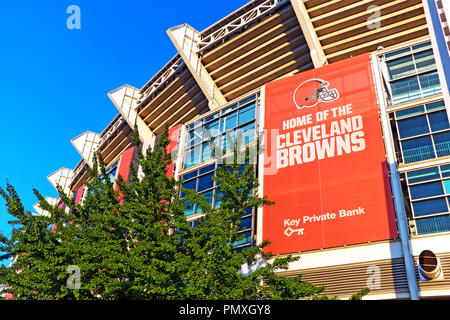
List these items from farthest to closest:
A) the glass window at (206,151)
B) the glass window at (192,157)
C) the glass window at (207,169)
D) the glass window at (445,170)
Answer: the glass window at (192,157), the glass window at (206,151), the glass window at (207,169), the glass window at (445,170)

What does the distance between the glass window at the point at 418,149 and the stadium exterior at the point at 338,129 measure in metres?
0.06

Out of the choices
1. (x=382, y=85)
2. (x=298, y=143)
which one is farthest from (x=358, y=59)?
(x=298, y=143)

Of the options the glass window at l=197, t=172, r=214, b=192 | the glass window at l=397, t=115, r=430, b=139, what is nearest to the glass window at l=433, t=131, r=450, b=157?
the glass window at l=397, t=115, r=430, b=139

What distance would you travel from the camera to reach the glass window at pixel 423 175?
2098cm

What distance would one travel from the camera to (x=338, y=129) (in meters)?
24.8

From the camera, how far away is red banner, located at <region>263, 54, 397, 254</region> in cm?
2152

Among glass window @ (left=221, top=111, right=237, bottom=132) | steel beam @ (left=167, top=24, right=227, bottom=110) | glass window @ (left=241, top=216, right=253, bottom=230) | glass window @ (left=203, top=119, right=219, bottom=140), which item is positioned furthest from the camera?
steel beam @ (left=167, top=24, right=227, bottom=110)

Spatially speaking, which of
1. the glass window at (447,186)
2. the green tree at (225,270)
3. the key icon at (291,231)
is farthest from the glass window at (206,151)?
the glass window at (447,186)

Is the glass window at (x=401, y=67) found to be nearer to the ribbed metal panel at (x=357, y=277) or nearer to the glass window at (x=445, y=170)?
the glass window at (x=445, y=170)

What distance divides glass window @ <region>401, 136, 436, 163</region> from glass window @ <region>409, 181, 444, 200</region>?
1580mm

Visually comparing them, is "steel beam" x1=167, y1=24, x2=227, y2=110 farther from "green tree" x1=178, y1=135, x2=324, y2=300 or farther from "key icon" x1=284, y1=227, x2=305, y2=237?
"green tree" x1=178, y1=135, x2=324, y2=300

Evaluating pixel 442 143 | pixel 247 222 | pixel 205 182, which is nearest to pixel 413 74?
pixel 442 143

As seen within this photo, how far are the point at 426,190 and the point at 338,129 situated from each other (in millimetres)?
6133

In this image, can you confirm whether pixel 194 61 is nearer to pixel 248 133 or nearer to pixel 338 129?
pixel 248 133
